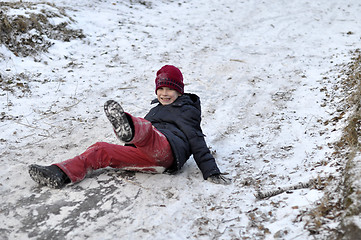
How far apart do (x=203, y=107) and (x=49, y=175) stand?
10.1 ft

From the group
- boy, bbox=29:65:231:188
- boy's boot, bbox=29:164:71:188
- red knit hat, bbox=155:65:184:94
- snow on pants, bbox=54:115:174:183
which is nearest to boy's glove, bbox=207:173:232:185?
boy, bbox=29:65:231:188

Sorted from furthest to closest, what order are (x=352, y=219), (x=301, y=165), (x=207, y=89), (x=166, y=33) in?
(x=166, y=33)
(x=207, y=89)
(x=301, y=165)
(x=352, y=219)

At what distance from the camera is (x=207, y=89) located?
6590 millimetres

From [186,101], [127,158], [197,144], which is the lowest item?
[127,158]

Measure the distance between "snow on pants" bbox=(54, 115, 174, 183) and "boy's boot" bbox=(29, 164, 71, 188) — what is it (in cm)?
5

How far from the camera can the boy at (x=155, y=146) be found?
3311 millimetres

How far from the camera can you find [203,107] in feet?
19.5

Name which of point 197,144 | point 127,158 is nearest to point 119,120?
point 127,158

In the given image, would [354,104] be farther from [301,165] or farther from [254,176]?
[254,176]

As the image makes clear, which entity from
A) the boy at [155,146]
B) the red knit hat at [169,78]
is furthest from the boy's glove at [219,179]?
the red knit hat at [169,78]

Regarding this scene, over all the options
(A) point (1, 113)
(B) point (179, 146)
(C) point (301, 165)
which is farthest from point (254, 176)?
(A) point (1, 113)

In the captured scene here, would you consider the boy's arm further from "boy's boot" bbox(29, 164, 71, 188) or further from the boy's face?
"boy's boot" bbox(29, 164, 71, 188)

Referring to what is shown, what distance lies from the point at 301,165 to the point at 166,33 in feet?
19.9

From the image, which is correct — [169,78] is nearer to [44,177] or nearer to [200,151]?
[200,151]
